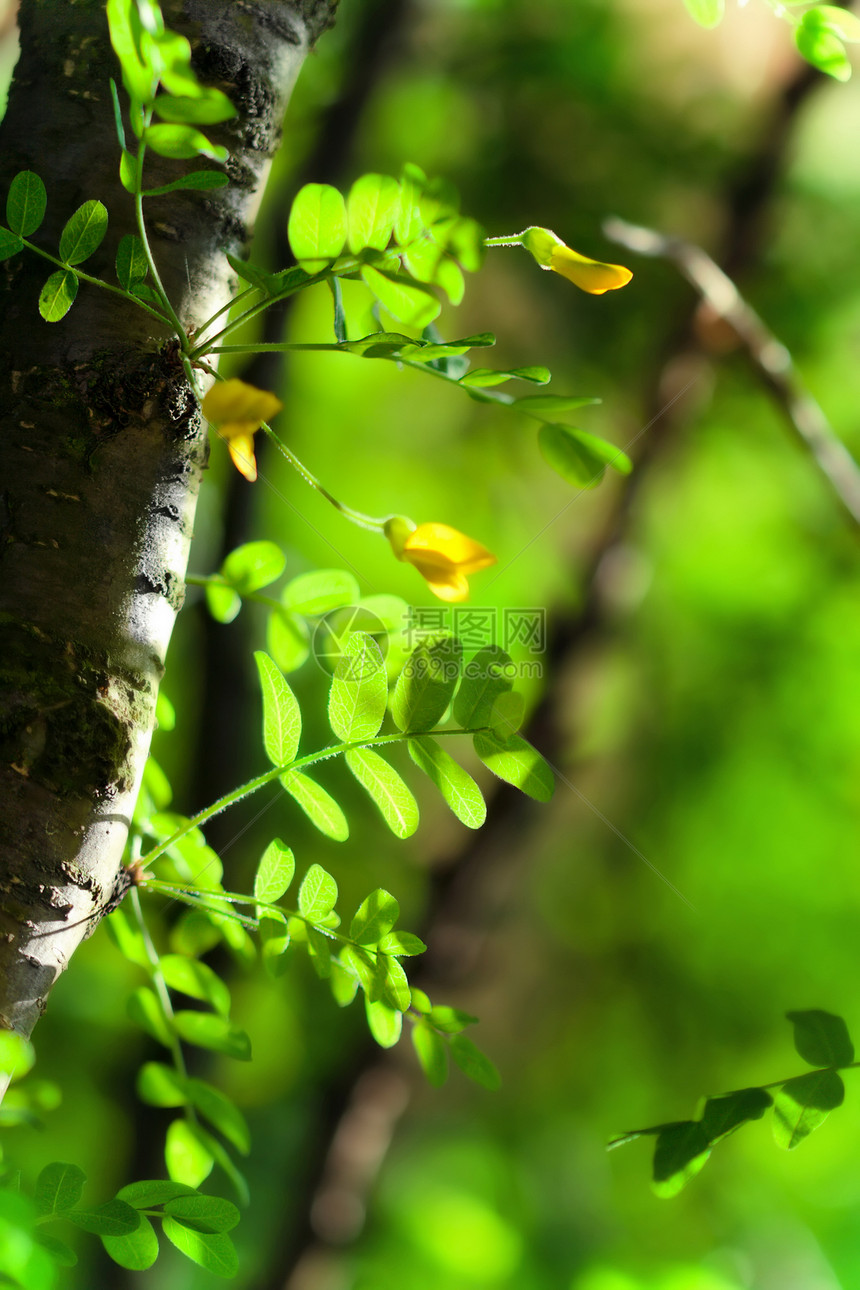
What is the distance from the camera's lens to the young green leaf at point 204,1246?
0.22 metres

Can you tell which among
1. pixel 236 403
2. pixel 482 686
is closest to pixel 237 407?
pixel 236 403

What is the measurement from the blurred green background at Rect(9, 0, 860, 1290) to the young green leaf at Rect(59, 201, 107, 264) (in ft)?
2.29

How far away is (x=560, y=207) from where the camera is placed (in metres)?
1.02

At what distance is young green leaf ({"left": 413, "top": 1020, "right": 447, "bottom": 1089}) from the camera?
269 millimetres

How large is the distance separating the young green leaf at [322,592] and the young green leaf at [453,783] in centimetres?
10

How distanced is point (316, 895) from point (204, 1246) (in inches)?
3.7

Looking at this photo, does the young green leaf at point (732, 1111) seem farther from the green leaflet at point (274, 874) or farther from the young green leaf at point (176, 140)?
the young green leaf at point (176, 140)

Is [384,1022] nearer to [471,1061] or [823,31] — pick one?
[471,1061]

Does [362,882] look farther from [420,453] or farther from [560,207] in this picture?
[560,207]

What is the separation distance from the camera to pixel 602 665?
94 centimetres

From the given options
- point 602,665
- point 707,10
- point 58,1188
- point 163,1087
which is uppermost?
point 707,10

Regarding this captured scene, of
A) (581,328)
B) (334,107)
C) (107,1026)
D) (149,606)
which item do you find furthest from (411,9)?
(107,1026)

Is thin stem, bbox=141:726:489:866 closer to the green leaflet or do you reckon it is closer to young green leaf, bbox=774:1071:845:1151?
the green leaflet

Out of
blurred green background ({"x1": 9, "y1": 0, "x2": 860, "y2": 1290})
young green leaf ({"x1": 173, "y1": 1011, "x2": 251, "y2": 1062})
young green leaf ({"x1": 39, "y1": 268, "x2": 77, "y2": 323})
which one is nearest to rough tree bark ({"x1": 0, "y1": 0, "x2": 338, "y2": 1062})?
young green leaf ({"x1": 39, "y1": 268, "x2": 77, "y2": 323})
